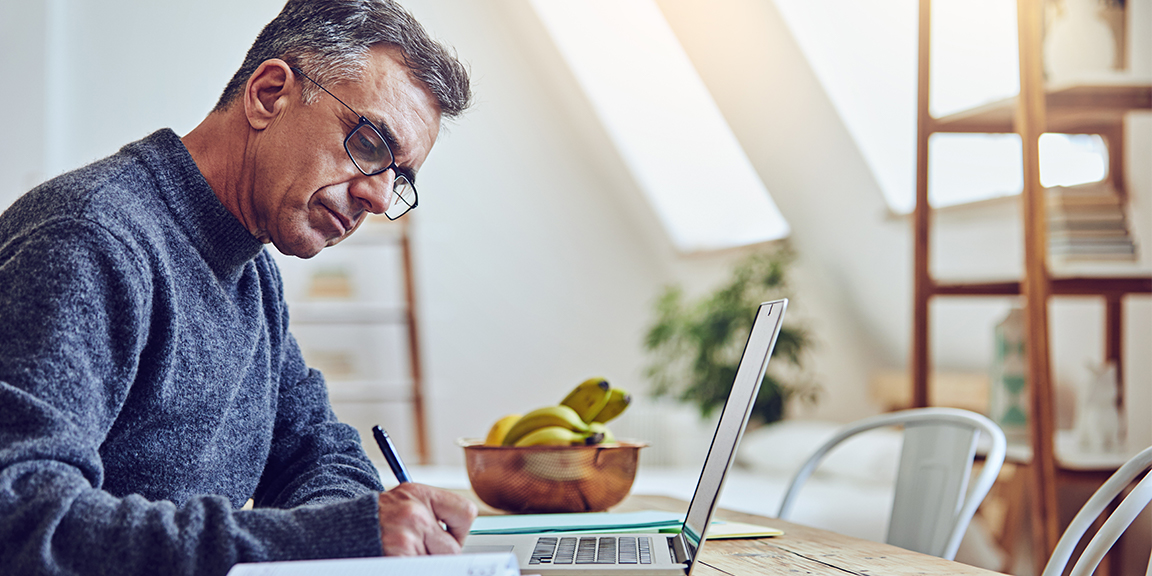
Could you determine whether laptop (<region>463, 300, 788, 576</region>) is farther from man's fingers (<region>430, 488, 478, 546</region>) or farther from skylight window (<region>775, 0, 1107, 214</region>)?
skylight window (<region>775, 0, 1107, 214</region>)

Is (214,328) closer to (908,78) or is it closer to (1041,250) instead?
(1041,250)

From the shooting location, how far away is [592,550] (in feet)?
2.82

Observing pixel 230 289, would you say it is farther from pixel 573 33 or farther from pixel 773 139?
pixel 573 33

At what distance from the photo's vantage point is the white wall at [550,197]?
3.04m

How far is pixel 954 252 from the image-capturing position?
9.52ft

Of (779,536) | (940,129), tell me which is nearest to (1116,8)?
(940,129)

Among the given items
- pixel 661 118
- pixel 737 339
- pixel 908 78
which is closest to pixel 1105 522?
pixel 908 78

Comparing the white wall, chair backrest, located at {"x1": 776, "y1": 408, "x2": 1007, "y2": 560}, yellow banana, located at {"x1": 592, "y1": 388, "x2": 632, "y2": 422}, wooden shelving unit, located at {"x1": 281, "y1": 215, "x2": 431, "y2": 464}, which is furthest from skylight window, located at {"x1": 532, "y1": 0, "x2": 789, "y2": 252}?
yellow banana, located at {"x1": 592, "y1": 388, "x2": 632, "y2": 422}

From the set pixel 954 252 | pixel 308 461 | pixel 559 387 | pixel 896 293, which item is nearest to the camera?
pixel 308 461

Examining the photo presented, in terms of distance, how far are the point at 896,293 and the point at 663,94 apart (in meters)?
1.39

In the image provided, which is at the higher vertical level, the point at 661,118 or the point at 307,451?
the point at 661,118

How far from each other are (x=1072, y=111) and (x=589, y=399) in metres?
1.32

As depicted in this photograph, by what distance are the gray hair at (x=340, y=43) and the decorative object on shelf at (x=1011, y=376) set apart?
5.44ft

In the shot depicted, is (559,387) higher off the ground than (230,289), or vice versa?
(230,289)
